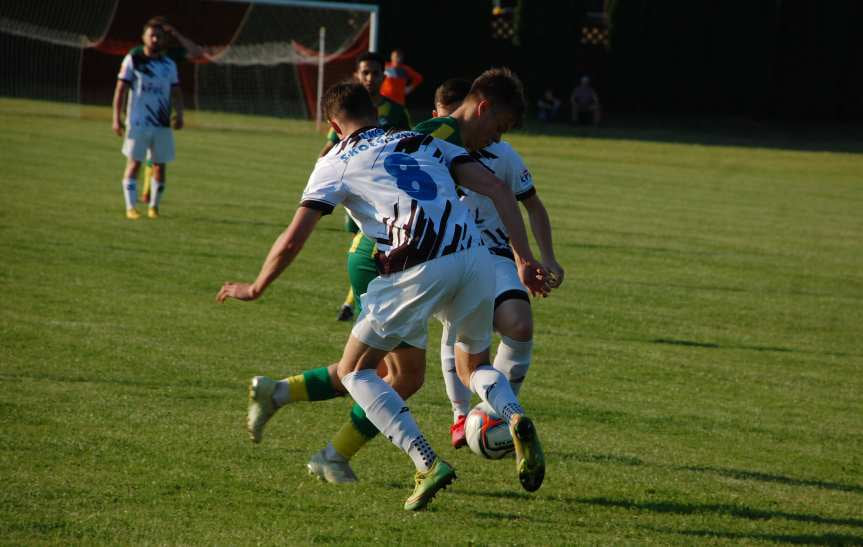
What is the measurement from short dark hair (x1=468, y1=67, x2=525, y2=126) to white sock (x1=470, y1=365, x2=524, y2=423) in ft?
4.05

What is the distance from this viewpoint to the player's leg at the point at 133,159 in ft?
48.3

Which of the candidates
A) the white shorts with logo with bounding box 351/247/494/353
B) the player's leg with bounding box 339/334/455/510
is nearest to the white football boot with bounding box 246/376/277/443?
the player's leg with bounding box 339/334/455/510

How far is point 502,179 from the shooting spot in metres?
6.27

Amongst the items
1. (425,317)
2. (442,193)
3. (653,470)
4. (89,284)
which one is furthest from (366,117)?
(89,284)

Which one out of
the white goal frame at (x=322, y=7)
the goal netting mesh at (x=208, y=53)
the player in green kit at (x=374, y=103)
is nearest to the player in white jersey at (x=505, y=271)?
the player in green kit at (x=374, y=103)

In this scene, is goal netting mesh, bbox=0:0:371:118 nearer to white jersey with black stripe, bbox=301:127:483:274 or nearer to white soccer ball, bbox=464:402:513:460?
white soccer ball, bbox=464:402:513:460

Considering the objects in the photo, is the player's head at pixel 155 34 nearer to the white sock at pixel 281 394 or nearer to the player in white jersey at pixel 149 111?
the player in white jersey at pixel 149 111

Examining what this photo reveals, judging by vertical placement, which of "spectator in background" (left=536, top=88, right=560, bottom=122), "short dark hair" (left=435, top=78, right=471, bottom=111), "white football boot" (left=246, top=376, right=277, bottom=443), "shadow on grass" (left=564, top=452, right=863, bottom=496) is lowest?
"spectator in background" (left=536, top=88, right=560, bottom=122)

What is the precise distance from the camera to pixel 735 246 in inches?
628

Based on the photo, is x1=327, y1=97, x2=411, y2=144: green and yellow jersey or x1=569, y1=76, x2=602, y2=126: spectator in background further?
A: x1=569, y1=76, x2=602, y2=126: spectator in background

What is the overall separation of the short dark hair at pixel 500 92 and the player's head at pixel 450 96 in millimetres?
912

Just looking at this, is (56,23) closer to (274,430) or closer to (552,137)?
(552,137)

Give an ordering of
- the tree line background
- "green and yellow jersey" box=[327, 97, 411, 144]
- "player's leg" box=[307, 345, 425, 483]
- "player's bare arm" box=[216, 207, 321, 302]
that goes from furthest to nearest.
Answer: the tree line background → "green and yellow jersey" box=[327, 97, 411, 144] → "player's leg" box=[307, 345, 425, 483] → "player's bare arm" box=[216, 207, 321, 302]

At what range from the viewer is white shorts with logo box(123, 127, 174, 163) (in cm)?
1490
